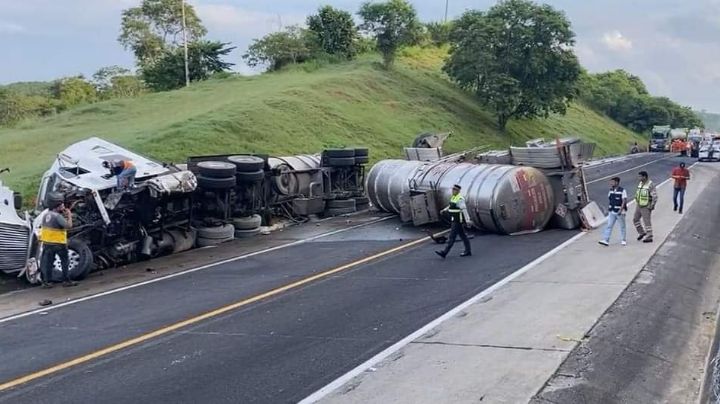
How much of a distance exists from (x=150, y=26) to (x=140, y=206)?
57.2 metres

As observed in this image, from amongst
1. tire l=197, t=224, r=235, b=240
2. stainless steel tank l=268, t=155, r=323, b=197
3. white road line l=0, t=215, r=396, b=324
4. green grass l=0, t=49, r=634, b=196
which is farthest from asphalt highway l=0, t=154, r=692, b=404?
green grass l=0, t=49, r=634, b=196

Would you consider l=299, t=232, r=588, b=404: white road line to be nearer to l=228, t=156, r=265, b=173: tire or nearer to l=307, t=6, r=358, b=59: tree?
l=228, t=156, r=265, b=173: tire

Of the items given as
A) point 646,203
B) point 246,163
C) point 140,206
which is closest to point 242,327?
point 140,206

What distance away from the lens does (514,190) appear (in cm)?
1777

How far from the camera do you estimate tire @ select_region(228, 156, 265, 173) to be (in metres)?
19.0

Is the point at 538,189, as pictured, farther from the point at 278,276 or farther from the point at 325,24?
the point at 325,24

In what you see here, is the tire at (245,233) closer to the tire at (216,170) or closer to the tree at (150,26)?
the tire at (216,170)

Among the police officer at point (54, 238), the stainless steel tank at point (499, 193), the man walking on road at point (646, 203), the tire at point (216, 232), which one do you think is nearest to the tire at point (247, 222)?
the tire at point (216, 232)

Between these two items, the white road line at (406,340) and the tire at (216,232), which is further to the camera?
the tire at (216,232)

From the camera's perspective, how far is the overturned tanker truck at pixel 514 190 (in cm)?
1783

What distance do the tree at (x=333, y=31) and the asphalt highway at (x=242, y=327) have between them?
49301 millimetres

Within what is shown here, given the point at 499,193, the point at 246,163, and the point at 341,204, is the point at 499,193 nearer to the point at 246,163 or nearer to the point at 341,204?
the point at 246,163

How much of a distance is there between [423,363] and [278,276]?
20.5 ft

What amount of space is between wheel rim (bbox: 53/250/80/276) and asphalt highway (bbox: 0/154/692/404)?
74.9 inches
